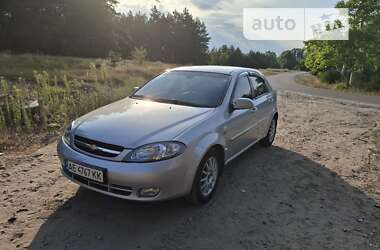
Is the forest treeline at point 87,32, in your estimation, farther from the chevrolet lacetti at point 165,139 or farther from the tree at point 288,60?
the tree at point 288,60

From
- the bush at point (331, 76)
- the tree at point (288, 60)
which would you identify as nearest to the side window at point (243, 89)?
the bush at point (331, 76)

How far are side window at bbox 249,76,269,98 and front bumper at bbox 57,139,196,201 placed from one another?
8.05 ft

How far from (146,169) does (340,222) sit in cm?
230

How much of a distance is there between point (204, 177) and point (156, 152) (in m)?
0.85

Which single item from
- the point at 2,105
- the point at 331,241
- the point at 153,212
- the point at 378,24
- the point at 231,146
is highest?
the point at 378,24

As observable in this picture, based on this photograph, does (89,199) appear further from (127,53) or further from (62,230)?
(127,53)

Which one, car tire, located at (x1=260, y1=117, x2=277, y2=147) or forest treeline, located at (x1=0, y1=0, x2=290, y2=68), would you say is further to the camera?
forest treeline, located at (x1=0, y1=0, x2=290, y2=68)

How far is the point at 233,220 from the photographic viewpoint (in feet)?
12.0

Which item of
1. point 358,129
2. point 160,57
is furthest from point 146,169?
point 160,57

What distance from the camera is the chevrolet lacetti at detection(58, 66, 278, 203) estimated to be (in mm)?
3260

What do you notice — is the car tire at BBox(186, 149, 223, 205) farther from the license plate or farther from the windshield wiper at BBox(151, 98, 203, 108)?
the license plate

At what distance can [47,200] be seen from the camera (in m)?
3.93

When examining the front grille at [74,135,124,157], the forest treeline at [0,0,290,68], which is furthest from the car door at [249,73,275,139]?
the forest treeline at [0,0,290,68]

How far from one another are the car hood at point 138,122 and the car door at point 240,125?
16.9 inches
